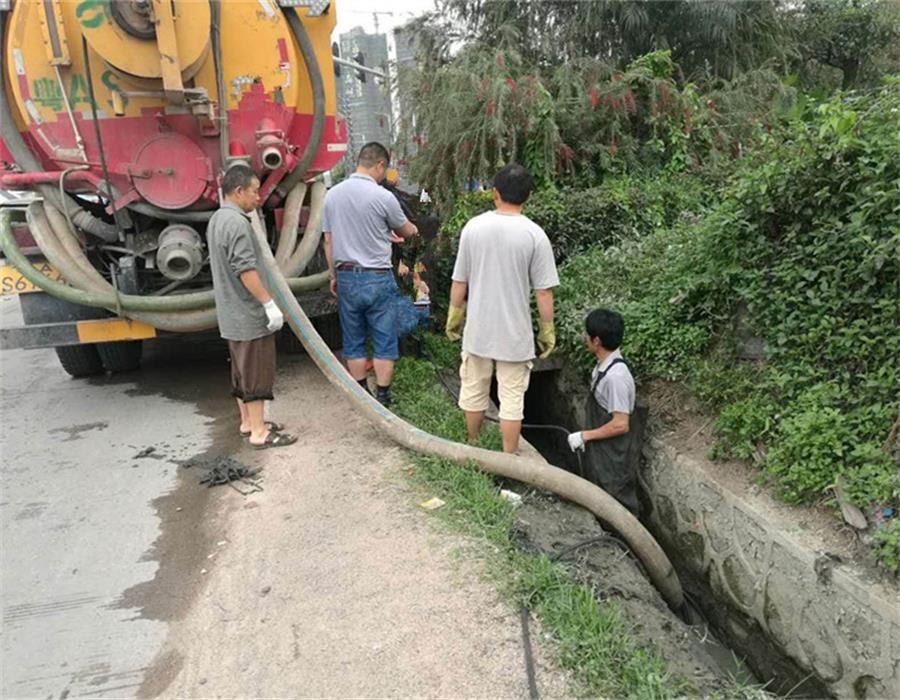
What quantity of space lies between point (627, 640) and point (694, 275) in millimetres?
2825

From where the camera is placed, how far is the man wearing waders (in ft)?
12.4

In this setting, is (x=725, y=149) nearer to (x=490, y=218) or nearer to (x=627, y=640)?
(x=490, y=218)

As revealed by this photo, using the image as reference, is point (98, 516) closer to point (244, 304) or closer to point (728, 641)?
point (244, 304)

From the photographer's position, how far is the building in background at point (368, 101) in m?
8.62

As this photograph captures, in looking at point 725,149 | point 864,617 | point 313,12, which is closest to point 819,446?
point 864,617

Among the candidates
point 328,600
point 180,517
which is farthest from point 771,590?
point 180,517

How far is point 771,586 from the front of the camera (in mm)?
3250

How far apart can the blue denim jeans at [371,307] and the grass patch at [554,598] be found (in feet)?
3.26

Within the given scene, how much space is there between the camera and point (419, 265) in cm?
564

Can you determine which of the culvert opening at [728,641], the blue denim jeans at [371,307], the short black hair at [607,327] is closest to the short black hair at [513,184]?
the short black hair at [607,327]

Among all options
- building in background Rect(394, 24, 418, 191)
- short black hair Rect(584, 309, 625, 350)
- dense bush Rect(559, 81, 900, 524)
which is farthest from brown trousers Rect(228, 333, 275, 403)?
building in background Rect(394, 24, 418, 191)

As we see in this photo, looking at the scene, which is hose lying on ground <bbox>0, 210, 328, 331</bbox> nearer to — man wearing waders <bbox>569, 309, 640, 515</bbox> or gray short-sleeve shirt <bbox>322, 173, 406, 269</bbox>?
gray short-sleeve shirt <bbox>322, 173, 406, 269</bbox>

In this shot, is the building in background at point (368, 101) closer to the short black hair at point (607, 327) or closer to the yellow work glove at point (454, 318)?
the yellow work glove at point (454, 318)

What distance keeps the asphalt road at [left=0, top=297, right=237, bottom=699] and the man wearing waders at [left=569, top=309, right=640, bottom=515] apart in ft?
7.51
